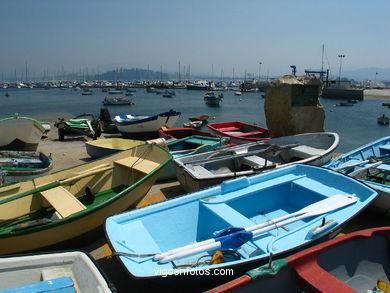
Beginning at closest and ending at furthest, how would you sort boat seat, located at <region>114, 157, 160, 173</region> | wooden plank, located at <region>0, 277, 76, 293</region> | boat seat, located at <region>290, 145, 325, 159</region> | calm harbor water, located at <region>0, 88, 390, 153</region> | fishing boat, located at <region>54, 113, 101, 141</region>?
wooden plank, located at <region>0, 277, 76, 293</region> → boat seat, located at <region>114, 157, 160, 173</region> → boat seat, located at <region>290, 145, 325, 159</region> → fishing boat, located at <region>54, 113, 101, 141</region> → calm harbor water, located at <region>0, 88, 390, 153</region>

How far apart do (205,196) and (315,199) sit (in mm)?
2097

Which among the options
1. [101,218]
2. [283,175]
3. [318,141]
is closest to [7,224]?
[101,218]

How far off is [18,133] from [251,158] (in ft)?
31.9

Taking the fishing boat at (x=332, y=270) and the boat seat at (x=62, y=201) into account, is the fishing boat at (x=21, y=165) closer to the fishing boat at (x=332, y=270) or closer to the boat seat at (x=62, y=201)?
the boat seat at (x=62, y=201)

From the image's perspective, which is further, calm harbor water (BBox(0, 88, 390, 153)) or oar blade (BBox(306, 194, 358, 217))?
calm harbor water (BBox(0, 88, 390, 153))

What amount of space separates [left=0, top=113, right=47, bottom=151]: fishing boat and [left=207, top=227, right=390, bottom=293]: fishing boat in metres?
12.1

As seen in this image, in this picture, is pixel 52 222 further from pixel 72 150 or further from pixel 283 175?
pixel 72 150

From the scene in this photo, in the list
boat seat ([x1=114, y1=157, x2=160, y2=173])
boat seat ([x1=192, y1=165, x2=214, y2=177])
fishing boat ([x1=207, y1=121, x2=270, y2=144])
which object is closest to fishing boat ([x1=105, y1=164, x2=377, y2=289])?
boat seat ([x1=192, y1=165, x2=214, y2=177])

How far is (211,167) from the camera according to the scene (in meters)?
8.56

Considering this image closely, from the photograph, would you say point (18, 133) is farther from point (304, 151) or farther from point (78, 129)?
point (304, 151)

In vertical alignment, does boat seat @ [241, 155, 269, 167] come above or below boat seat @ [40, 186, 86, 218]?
above

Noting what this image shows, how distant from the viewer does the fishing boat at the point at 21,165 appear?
872cm

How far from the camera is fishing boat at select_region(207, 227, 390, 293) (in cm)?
328

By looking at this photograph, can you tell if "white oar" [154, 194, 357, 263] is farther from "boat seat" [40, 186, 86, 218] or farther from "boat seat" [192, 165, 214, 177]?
"boat seat" [192, 165, 214, 177]
